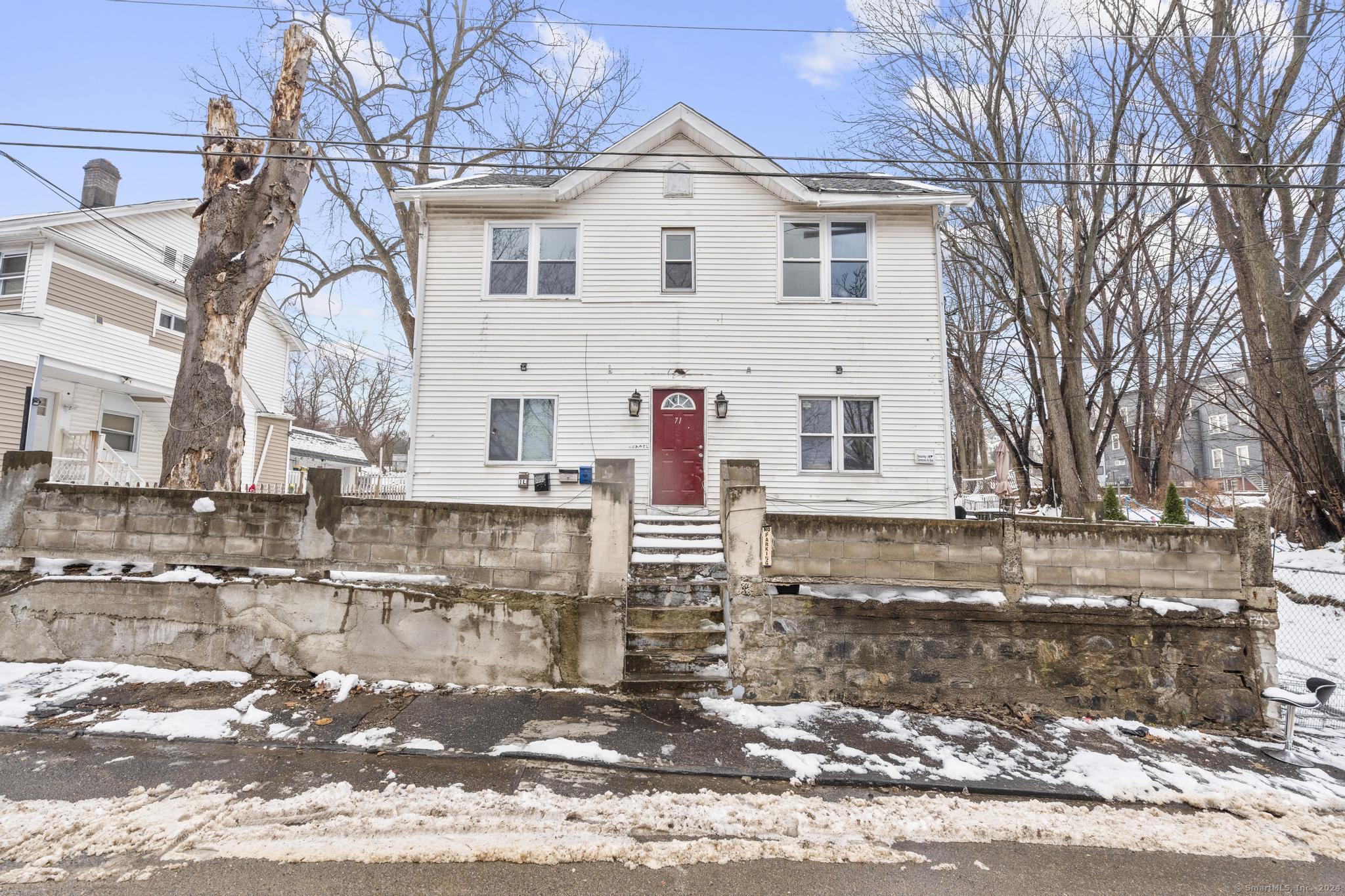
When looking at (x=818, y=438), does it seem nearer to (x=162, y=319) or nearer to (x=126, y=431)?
(x=126, y=431)

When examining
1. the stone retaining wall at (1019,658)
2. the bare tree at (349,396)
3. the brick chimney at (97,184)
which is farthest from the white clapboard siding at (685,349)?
the bare tree at (349,396)

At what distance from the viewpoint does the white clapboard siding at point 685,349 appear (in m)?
9.87

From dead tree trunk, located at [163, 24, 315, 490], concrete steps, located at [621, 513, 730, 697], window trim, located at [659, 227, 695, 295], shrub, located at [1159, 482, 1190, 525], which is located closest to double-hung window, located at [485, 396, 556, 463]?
window trim, located at [659, 227, 695, 295]

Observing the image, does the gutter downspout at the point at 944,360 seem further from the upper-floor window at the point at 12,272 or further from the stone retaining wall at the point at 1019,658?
the upper-floor window at the point at 12,272

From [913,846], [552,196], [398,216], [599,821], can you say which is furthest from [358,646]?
[398,216]

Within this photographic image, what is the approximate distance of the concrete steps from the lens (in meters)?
5.09

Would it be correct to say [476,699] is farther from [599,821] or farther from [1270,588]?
[1270,588]

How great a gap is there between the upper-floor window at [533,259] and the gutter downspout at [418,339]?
3.61ft

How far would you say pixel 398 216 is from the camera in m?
14.6

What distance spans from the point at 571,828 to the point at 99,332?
656 inches

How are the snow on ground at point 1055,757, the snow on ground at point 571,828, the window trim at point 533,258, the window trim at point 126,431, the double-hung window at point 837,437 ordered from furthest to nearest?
the window trim at point 126,431 < the window trim at point 533,258 < the double-hung window at point 837,437 < the snow on ground at point 1055,757 < the snow on ground at point 571,828

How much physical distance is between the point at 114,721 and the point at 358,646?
1.55 metres

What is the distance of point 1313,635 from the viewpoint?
767cm

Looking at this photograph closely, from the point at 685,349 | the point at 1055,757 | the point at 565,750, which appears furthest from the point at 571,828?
the point at 685,349
